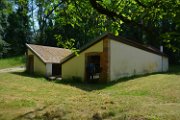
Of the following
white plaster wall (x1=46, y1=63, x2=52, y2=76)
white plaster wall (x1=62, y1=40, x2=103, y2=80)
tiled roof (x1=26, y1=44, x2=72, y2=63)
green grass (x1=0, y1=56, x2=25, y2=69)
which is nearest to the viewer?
white plaster wall (x1=62, y1=40, x2=103, y2=80)

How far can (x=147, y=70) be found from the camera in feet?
107

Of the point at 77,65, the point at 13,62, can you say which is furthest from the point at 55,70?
the point at 13,62

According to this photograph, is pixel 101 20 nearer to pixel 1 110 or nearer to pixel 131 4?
pixel 131 4

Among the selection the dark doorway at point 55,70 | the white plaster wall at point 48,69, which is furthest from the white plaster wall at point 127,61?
the dark doorway at point 55,70

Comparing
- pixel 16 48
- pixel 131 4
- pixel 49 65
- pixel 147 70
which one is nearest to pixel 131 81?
pixel 147 70

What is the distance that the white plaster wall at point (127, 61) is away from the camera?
95.9 ft

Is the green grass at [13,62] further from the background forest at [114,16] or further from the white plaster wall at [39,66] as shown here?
the background forest at [114,16]

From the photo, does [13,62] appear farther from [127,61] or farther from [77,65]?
[127,61]

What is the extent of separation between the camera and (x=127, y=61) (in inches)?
1193

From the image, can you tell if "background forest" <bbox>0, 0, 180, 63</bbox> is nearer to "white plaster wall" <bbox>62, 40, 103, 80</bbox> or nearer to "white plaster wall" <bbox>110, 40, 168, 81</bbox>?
"white plaster wall" <bbox>110, 40, 168, 81</bbox>

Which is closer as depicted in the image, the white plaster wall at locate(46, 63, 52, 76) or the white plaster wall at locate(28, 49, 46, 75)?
the white plaster wall at locate(46, 63, 52, 76)

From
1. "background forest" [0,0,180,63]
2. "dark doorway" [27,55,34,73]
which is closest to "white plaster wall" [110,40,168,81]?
"background forest" [0,0,180,63]

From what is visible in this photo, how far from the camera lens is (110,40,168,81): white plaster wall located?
1151 inches

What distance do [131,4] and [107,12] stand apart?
1759 mm
